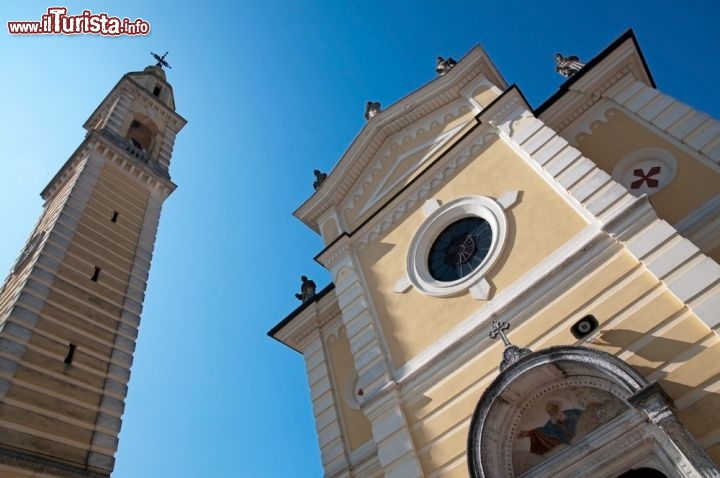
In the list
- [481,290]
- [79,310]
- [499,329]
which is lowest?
[499,329]

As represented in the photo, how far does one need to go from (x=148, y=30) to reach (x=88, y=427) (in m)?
12.4

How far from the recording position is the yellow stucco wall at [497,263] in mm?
10922

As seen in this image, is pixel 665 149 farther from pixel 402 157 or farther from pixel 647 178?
pixel 402 157

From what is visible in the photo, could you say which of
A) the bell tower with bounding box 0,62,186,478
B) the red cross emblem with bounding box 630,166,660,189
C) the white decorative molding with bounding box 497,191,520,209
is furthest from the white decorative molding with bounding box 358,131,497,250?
the bell tower with bounding box 0,62,186,478

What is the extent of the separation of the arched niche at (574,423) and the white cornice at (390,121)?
29.0ft

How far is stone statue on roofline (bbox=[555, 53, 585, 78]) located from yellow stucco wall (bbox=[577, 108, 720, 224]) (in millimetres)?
3490

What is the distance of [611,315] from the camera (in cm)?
921

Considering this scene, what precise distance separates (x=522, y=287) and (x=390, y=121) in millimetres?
7580

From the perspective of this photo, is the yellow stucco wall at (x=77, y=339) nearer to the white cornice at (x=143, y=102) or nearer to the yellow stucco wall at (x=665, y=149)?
the white cornice at (x=143, y=102)

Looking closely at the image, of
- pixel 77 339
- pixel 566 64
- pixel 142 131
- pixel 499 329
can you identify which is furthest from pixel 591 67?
pixel 142 131

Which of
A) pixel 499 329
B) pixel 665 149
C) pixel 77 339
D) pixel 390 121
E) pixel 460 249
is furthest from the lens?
pixel 390 121

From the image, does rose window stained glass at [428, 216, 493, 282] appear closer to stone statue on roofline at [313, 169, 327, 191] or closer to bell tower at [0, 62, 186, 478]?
stone statue on roofline at [313, 169, 327, 191]

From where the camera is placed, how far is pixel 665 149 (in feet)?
36.4

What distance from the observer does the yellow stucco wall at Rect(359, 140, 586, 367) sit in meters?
10.9
